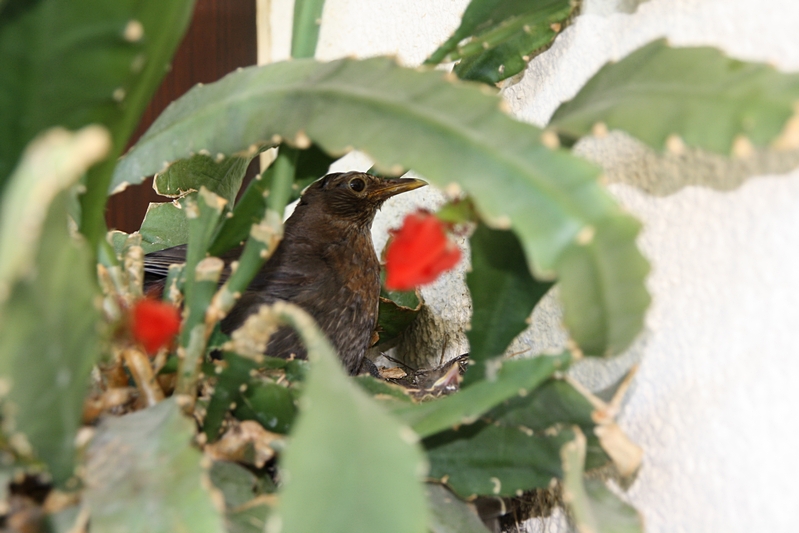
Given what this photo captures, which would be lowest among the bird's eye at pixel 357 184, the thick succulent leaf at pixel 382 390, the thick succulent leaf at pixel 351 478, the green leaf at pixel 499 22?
the bird's eye at pixel 357 184

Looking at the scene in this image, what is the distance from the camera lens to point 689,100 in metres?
0.40

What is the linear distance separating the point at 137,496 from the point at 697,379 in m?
0.38

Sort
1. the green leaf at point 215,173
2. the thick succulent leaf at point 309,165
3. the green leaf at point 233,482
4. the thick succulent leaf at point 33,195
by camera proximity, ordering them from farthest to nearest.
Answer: the green leaf at point 215,173, the thick succulent leaf at point 309,165, the green leaf at point 233,482, the thick succulent leaf at point 33,195

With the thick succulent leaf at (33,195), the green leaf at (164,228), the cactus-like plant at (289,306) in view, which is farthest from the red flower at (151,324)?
the green leaf at (164,228)

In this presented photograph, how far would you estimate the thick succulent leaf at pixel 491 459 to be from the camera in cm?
51

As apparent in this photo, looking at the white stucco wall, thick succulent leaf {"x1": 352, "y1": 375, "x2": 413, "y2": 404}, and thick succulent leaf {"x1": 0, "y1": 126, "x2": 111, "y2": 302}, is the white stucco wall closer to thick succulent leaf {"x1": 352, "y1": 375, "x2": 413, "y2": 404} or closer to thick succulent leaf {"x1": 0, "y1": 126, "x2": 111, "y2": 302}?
thick succulent leaf {"x1": 352, "y1": 375, "x2": 413, "y2": 404}

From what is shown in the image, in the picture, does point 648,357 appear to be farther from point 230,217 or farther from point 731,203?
point 230,217

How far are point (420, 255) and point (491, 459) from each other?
19cm

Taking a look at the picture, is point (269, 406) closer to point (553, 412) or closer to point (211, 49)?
point (553, 412)

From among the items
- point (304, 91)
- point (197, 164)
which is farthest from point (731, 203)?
point (197, 164)

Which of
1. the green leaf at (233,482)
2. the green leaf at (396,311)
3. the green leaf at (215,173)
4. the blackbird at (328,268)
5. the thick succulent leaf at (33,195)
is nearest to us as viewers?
the thick succulent leaf at (33,195)

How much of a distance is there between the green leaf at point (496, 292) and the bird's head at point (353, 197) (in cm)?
65

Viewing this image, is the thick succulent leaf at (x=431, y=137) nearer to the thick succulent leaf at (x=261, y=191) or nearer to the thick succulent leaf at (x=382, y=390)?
the thick succulent leaf at (x=261, y=191)

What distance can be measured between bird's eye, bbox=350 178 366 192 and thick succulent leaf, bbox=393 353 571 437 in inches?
30.1
